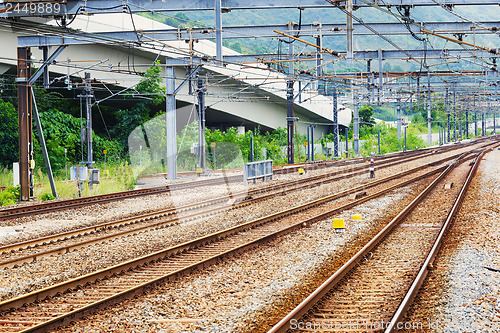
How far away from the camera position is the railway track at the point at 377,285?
6.93 m

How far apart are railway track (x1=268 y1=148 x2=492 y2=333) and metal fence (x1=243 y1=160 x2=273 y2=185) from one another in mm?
12149

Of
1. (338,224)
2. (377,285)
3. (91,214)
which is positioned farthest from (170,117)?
(377,285)

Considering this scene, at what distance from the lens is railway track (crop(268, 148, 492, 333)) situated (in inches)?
273

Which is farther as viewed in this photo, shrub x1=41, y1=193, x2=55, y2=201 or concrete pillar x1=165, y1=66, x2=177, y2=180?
concrete pillar x1=165, y1=66, x2=177, y2=180

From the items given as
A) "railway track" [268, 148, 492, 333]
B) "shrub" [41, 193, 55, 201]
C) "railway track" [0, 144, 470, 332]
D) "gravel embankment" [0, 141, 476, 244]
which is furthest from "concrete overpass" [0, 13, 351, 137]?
"railway track" [268, 148, 492, 333]

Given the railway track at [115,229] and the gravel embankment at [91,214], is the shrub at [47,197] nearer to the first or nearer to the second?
the gravel embankment at [91,214]

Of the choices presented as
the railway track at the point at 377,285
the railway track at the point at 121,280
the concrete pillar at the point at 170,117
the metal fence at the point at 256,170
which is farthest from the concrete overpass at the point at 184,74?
the railway track at the point at 377,285

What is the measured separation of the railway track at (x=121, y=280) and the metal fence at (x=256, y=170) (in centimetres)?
1139

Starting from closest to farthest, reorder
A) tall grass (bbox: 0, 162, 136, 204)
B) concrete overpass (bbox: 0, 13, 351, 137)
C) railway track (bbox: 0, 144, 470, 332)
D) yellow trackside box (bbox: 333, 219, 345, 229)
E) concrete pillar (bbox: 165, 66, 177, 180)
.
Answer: railway track (bbox: 0, 144, 470, 332) < yellow trackside box (bbox: 333, 219, 345, 229) < tall grass (bbox: 0, 162, 136, 204) < concrete pillar (bbox: 165, 66, 177, 180) < concrete overpass (bbox: 0, 13, 351, 137)

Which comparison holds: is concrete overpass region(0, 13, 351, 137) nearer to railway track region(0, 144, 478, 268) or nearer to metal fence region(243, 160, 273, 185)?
metal fence region(243, 160, 273, 185)

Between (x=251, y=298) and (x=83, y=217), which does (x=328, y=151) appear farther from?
(x=251, y=298)

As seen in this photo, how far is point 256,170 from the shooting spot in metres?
28.5

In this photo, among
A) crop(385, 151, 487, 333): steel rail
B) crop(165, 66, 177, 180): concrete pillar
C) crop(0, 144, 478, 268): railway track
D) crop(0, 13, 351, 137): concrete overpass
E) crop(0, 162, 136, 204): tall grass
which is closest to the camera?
crop(385, 151, 487, 333): steel rail

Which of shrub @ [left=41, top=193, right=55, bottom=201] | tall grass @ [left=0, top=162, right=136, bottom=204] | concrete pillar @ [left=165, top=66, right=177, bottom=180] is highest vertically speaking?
concrete pillar @ [left=165, top=66, right=177, bottom=180]
